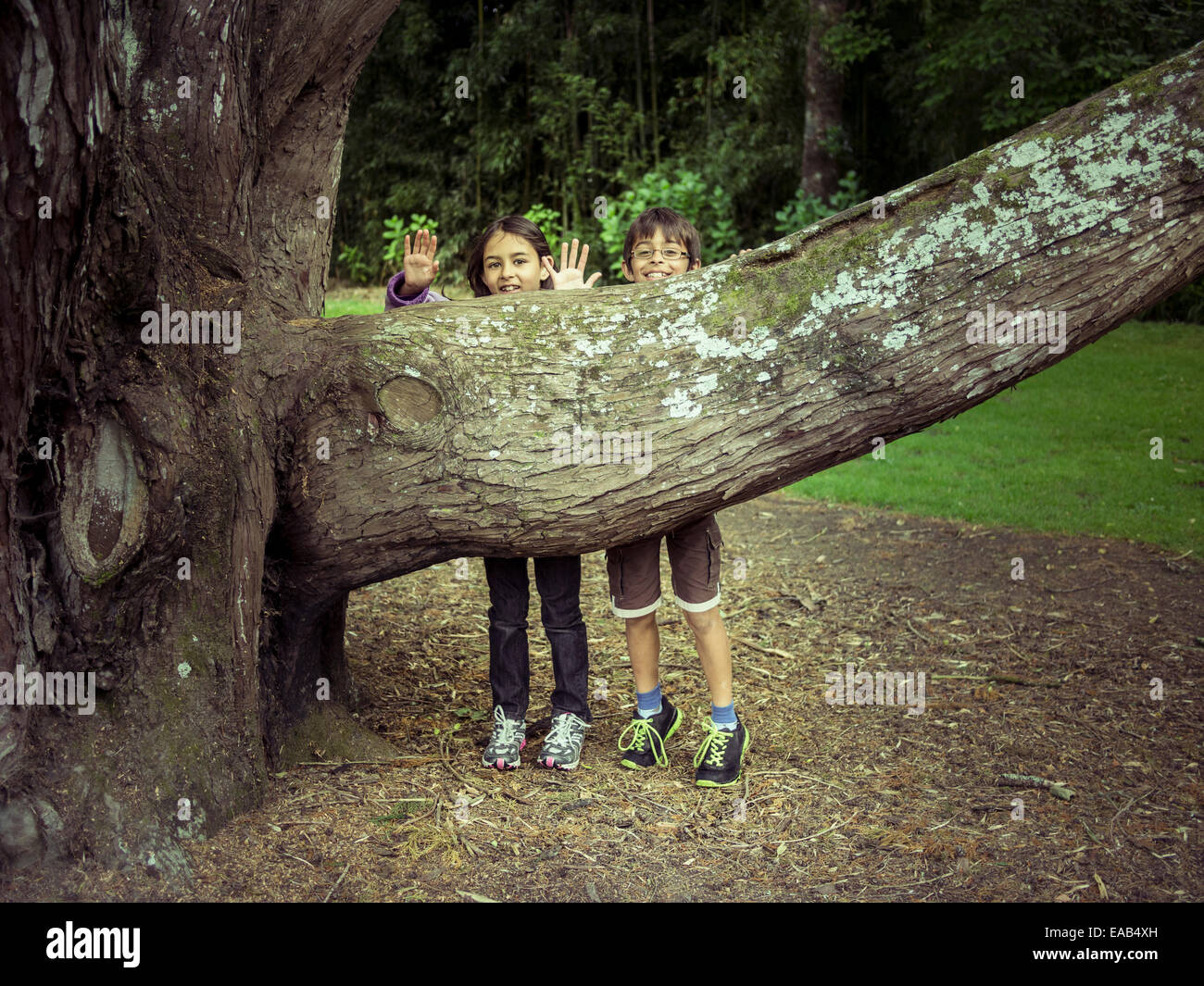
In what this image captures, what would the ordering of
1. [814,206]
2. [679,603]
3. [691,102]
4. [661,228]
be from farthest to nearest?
[691,102], [814,206], [661,228], [679,603]

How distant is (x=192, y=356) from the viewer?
3029 mm

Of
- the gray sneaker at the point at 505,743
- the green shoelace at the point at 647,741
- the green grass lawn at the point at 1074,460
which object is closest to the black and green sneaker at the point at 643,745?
the green shoelace at the point at 647,741

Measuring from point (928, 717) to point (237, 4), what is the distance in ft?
11.2

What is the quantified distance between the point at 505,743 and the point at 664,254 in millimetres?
1848

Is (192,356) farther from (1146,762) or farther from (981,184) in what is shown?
(1146,762)

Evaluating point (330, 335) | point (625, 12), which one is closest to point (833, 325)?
point (330, 335)

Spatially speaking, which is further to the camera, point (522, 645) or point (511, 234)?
point (511, 234)

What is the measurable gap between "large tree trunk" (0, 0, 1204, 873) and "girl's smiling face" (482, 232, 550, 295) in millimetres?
691

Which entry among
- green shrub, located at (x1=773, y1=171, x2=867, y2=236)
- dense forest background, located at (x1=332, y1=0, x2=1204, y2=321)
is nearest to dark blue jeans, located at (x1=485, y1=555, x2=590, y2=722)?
dense forest background, located at (x1=332, y1=0, x2=1204, y2=321)

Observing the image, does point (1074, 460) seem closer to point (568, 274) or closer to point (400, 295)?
point (568, 274)

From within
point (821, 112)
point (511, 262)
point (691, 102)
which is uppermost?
point (691, 102)

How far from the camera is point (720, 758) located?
362cm

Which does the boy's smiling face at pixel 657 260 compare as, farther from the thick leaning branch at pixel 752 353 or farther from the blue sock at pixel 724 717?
the blue sock at pixel 724 717

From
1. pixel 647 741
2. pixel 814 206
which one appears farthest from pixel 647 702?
pixel 814 206
